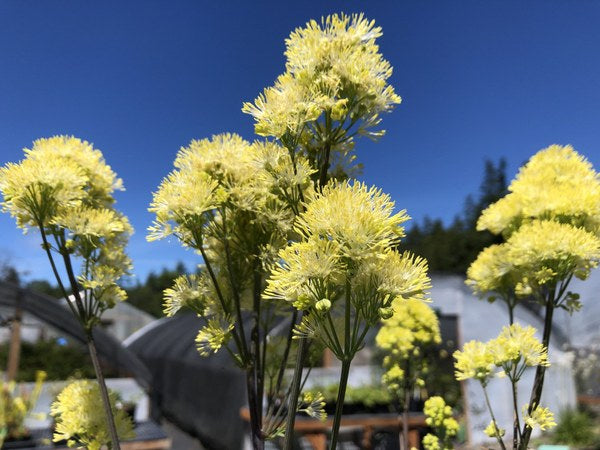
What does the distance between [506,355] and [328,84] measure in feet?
2.79

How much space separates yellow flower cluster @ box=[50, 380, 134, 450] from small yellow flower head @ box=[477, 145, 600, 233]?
4.33 ft

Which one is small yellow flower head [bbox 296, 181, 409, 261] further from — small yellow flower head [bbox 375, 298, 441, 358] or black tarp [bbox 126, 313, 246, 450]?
black tarp [bbox 126, 313, 246, 450]

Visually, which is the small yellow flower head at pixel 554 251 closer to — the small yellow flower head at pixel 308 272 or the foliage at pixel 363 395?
the small yellow flower head at pixel 308 272

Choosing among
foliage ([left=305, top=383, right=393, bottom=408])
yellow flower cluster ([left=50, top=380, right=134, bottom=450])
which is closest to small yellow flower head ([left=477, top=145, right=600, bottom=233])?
yellow flower cluster ([left=50, top=380, right=134, bottom=450])

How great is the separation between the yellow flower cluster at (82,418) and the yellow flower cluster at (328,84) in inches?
35.5

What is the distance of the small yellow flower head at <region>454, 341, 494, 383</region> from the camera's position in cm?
131

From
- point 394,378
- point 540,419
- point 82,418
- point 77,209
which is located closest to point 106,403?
point 82,418

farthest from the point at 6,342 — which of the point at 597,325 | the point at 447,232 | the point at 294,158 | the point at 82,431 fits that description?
the point at 447,232

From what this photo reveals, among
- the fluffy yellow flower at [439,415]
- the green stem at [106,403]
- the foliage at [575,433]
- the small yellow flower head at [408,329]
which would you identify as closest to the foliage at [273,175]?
the green stem at [106,403]

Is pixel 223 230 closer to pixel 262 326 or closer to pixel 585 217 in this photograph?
pixel 262 326

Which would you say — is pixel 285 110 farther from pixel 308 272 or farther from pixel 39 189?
pixel 39 189

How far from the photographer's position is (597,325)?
10.2 metres

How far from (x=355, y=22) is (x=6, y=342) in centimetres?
1220

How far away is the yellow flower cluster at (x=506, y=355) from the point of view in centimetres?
124
